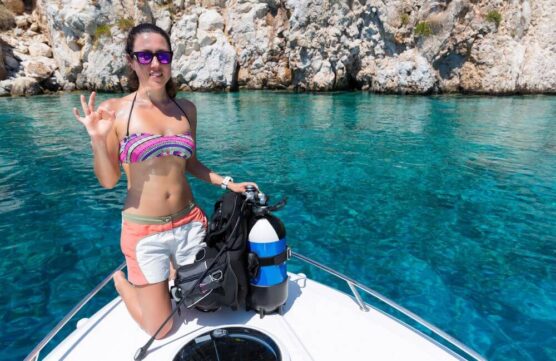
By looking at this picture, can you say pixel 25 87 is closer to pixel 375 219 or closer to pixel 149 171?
pixel 375 219

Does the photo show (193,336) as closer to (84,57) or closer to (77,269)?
(77,269)

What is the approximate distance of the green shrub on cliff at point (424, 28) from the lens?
31322 millimetres

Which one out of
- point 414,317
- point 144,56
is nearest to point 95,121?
point 144,56

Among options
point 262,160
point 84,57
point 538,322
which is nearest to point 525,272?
point 538,322

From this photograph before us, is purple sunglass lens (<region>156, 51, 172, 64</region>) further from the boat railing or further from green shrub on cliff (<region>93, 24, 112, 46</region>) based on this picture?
green shrub on cliff (<region>93, 24, 112, 46</region>)

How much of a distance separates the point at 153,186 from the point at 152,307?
95cm

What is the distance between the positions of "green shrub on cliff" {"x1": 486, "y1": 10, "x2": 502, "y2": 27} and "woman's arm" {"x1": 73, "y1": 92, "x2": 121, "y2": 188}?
37864mm

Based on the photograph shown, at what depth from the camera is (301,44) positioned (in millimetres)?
35094

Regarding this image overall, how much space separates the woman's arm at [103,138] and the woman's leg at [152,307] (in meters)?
0.89

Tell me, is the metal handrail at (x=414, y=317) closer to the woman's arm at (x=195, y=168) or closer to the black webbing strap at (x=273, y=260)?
the black webbing strap at (x=273, y=260)

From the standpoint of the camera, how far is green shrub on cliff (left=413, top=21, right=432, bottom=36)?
1233 inches

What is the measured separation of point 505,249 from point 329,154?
685 cm

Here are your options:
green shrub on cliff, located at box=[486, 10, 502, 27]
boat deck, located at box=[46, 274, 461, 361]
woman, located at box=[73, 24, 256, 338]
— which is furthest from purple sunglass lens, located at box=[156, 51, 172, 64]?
green shrub on cliff, located at box=[486, 10, 502, 27]

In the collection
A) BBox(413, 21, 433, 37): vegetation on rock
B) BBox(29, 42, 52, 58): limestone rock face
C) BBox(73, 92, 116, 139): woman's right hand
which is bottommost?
BBox(73, 92, 116, 139): woman's right hand
